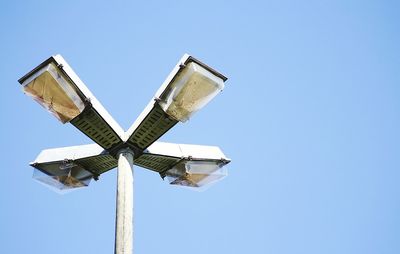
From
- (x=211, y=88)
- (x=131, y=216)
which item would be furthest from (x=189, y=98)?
(x=131, y=216)

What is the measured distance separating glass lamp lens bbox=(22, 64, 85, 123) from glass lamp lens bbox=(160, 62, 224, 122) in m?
0.81

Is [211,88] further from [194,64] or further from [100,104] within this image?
[100,104]

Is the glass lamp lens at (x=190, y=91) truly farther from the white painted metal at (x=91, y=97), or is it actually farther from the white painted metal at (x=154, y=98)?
the white painted metal at (x=91, y=97)

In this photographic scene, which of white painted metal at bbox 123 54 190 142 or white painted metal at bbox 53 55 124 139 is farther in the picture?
white painted metal at bbox 123 54 190 142

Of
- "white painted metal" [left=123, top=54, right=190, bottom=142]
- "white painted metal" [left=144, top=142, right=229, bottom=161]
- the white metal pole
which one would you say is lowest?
the white metal pole

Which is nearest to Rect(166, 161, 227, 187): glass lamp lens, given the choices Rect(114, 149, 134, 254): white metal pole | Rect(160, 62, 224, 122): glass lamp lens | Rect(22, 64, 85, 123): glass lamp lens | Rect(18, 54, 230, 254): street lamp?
Rect(18, 54, 230, 254): street lamp

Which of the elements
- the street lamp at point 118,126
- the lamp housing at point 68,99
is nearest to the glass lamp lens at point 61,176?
the street lamp at point 118,126

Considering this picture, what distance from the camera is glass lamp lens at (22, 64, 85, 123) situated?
4.78 m

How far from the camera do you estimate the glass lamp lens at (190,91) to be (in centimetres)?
495

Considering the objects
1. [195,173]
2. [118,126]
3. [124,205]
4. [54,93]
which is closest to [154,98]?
[118,126]

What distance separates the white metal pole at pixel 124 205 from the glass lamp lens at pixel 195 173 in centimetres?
77

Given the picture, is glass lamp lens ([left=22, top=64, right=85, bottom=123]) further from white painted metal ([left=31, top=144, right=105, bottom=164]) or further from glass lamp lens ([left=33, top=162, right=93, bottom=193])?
glass lamp lens ([left=33, top=162, right=93, bottom=193])

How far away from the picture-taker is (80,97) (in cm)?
494

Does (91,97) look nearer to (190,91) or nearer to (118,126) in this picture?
(118,126)
